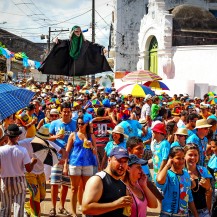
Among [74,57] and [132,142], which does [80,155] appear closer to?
[132,142]

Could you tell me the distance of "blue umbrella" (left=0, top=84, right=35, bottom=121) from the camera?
6.56 meters

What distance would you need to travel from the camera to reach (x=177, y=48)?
1056 inches

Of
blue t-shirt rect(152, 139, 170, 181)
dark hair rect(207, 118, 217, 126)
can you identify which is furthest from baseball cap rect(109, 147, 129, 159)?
dark hair rect(207, 118, 217, 126)

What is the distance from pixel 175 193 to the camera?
4879 mm

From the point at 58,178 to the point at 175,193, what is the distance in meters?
2.96

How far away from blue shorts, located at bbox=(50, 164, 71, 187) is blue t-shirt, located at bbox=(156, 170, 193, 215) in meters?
2.80

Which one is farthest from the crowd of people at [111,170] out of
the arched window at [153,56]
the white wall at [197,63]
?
the arched window at [153,56]

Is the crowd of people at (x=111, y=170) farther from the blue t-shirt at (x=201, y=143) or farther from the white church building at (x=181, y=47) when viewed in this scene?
the white church building at (x=181, y=47)

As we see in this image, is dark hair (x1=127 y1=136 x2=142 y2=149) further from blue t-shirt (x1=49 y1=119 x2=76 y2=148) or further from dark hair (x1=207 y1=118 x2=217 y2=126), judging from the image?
dark hair (x1=207 y1=118 x2=217 y2=126)

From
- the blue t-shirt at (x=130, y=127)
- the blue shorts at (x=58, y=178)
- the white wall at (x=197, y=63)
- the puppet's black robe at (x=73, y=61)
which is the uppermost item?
the white wall at (x=197, y=63)

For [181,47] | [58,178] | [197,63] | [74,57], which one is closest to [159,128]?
[58,178]

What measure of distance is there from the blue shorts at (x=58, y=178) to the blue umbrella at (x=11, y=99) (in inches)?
48.6

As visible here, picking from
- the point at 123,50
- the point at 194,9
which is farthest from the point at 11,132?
the point at 123,50

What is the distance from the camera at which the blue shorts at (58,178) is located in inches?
290
